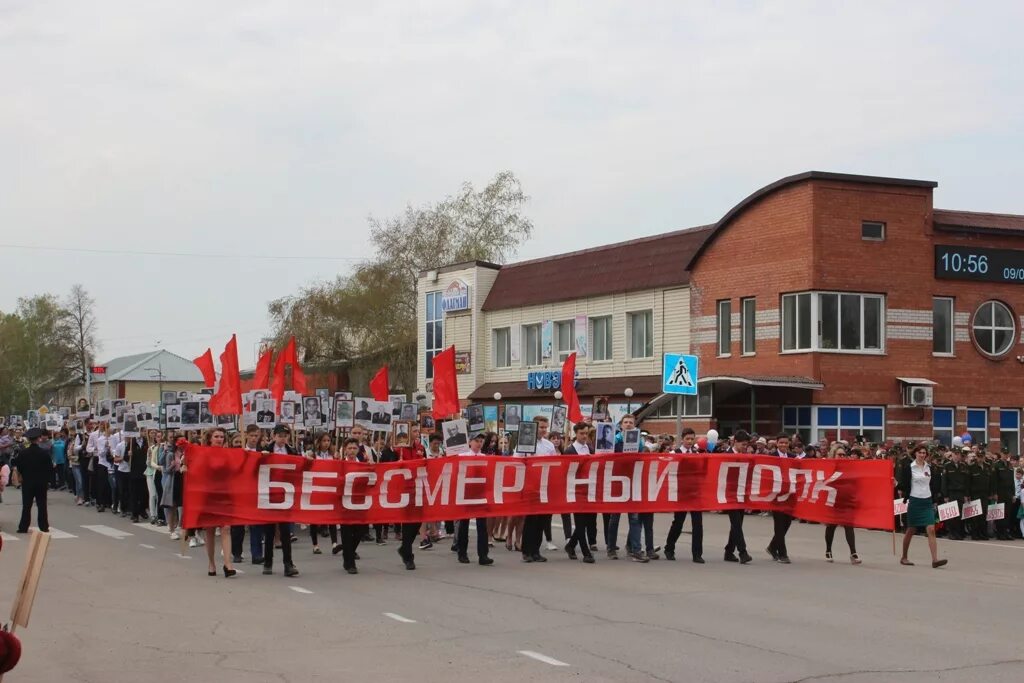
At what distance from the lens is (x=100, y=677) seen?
369 inches

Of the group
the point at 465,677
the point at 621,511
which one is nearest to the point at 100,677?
the point at 465,677

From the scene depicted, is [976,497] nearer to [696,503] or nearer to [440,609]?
[696,503]

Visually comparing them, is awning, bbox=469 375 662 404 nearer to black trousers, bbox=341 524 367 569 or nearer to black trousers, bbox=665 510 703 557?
black trousers, bbox=665 510 703 557

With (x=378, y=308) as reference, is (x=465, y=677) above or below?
below

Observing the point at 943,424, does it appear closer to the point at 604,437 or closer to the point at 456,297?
the point at 604,437

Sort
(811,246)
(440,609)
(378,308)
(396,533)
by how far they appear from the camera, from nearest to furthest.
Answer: (440,609)
(396,533)
(811,246)
(378,308)

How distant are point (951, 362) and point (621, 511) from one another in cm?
2361

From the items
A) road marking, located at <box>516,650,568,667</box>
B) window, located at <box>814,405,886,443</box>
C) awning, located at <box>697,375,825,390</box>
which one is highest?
awning, located at <box>697,375,825,390</box>

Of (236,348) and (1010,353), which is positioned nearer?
(236,348)

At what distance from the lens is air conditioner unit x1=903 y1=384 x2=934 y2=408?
37531mm

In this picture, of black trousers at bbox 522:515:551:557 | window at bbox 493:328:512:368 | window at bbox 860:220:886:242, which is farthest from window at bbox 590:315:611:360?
black trousers at bbox 522:515:551:557

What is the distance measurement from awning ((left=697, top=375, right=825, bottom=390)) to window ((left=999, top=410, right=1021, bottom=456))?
7.04 meters

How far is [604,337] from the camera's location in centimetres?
4706

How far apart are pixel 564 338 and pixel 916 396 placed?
15302 millimetres
